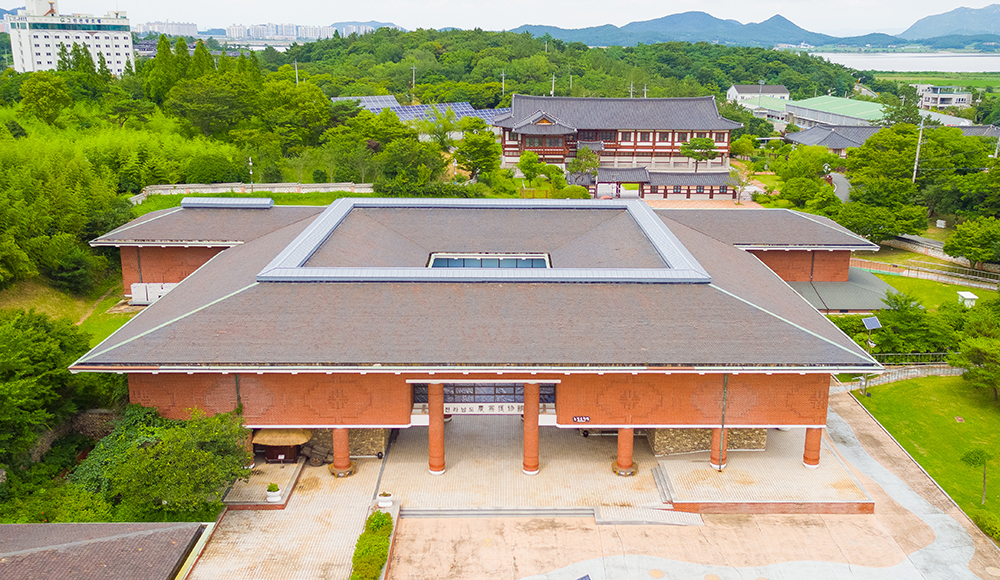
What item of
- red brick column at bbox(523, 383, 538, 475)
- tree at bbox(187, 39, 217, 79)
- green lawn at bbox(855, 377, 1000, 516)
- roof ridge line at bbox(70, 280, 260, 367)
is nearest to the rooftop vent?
roof ridge line at bbox(70, 280, 260, 367)

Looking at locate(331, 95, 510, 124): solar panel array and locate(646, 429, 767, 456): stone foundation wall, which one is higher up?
locate(331, 95, 510, 124): solar panel array

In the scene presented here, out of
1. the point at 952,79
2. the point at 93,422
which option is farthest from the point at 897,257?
the point at 952,79

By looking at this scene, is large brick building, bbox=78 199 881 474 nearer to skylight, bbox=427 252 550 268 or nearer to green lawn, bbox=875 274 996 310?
skylight, bbox=427 252 550 268

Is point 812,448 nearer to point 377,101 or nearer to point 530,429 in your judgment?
point 530,429

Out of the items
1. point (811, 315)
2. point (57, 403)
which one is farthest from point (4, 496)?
point (811, 315)

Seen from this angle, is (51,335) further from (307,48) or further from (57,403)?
(307,48)

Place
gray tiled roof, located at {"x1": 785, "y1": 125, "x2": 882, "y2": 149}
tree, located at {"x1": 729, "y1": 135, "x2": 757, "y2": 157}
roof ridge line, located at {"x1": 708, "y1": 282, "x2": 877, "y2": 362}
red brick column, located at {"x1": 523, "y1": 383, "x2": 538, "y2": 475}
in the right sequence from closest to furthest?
roof ridge line, located at {"x1": 708, "y1": 282, "x2": 877, "y2": 362} → red brick column, located at {"x1": 523, "y1": 383, "x2": 538, "y2": 475} → tree, located at {"x1": 729, "y1": 135, "x2": 757, "y2": 157} → gray tiled roof, located at {"x1": 785, "y1": 125, "x2": 882, "y2": 149}
